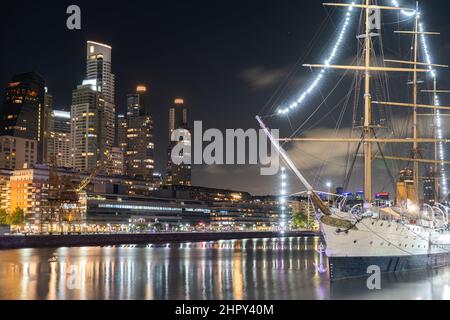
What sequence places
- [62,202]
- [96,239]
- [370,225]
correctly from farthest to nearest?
1. [62,202]
2. [96,239]
3. [370,225]

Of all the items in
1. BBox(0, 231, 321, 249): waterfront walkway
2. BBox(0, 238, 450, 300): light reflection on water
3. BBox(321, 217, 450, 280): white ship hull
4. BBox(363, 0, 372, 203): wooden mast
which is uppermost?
BBox(363, 0, 372, 203): wooden mast

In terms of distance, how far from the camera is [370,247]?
48.4 m

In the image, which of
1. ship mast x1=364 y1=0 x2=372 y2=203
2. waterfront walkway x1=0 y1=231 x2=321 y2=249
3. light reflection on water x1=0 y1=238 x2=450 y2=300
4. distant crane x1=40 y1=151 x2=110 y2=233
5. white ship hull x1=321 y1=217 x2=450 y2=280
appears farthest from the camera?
distant crane x1=40 y1=151 x2=110 y2=233

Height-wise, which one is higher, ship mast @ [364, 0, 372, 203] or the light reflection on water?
ship mast @ [364, 0, 372, 203]

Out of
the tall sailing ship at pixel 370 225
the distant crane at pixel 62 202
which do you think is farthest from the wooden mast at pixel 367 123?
the distant crane at pixel 62 202

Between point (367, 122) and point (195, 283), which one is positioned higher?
point (367, 122)

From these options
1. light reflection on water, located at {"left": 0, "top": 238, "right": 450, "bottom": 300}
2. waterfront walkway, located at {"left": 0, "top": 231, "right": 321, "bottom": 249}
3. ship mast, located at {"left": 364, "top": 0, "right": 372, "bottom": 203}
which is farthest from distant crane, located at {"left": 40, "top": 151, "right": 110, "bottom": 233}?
ship mast, located at {"left": 364, "top": 0, "right": 372, "bottom": 203}

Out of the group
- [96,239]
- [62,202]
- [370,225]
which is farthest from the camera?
[62,202]

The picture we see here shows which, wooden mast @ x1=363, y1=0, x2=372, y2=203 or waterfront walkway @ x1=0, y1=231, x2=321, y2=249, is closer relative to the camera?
wooden mast @ x1=363, y1=0, x2=372, y2=203

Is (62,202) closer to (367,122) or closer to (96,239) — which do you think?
(96,239)

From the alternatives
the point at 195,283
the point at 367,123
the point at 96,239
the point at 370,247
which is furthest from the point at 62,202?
the point at 370,247

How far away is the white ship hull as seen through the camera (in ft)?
156

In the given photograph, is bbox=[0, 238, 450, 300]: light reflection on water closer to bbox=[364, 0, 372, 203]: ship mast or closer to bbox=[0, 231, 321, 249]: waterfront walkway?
bbox=[364, 0, 372, 203]: ship mast
